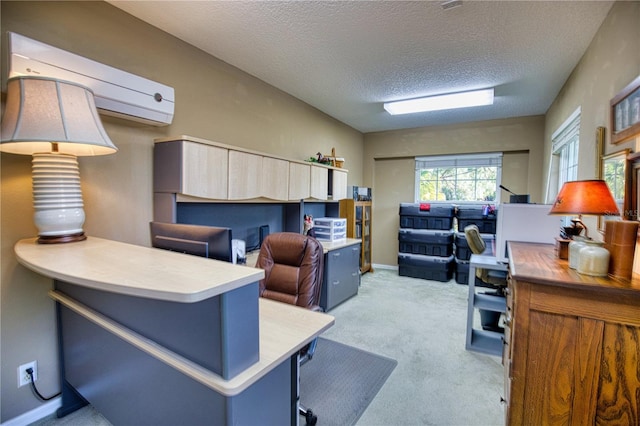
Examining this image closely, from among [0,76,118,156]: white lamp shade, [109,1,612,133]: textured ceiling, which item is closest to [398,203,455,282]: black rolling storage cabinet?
[109,1,612,133]: textured ceiling

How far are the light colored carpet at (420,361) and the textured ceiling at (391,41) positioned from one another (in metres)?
2.62

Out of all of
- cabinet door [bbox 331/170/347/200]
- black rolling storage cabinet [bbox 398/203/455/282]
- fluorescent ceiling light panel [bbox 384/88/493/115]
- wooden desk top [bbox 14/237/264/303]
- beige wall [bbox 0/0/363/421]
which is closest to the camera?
wooden desk top [bbox 14/237/264/303]

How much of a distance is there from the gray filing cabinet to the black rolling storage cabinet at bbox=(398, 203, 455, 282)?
140 cm

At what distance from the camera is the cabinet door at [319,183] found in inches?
143

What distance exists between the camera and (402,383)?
2.10 meters

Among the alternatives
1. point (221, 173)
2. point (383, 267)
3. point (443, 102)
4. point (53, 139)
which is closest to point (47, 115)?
point (53, 139)

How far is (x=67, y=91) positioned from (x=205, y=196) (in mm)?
1031

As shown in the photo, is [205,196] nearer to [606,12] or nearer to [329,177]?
[329,177]

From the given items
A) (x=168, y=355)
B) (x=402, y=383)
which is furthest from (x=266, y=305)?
(x=402, y=383)

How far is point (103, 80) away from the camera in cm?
184

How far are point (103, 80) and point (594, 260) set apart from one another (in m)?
2.84

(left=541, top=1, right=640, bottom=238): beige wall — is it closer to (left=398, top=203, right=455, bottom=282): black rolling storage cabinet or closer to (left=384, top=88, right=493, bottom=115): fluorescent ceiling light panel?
(left=384, top=88, right=493, bottom=115): fluorescent ceiling light panel

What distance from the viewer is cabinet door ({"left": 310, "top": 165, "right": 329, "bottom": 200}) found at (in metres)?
3.63

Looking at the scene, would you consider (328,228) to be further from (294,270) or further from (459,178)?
(459,178)
